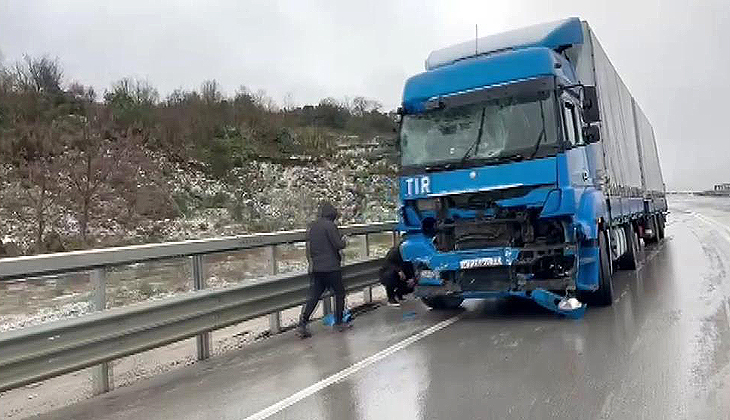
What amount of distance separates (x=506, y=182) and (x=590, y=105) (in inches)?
72.0

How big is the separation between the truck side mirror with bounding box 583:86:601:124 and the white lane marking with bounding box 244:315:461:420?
3.30 metres

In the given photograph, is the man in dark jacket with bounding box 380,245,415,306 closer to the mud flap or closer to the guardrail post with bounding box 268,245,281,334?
the guardrail post with bounding box 268,245,281,334

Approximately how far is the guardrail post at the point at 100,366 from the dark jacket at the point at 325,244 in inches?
121

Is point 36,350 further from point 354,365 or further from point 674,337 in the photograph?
point 674,337

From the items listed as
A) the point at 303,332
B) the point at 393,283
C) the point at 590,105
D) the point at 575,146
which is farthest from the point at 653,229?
the point at 303,332

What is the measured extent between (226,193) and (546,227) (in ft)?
85.9

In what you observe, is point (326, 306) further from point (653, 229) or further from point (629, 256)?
point (653, 229)

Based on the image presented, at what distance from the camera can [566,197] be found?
29.4 ft

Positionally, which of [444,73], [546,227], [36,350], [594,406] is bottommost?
[594,406]

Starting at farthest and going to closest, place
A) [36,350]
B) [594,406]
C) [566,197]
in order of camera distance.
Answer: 1. [566,197]
2. [36,350]
3. [594,406]

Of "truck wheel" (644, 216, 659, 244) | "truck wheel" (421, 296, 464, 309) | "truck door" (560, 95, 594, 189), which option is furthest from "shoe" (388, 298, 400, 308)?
"truck wheel" (644, 216, 659, 244)

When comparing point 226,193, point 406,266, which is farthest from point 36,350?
point 226,193

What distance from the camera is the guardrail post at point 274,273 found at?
10.2 meters

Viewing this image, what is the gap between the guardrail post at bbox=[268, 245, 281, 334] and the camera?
10227 millimetres
